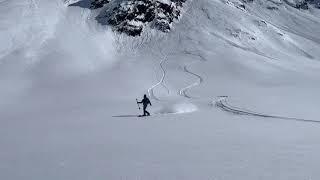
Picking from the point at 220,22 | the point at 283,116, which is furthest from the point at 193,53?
the point at 283,116

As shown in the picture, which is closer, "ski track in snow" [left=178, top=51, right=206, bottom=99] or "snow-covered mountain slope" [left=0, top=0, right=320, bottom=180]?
"snow-covered mountain slope" [left=0, top=0, right=320, bottom=180]

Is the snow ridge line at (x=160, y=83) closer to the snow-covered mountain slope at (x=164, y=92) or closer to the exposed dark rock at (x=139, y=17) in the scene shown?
the snow-covered mountain slope at (x=164, y=92)

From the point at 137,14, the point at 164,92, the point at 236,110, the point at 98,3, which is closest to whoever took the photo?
the point at 236,110

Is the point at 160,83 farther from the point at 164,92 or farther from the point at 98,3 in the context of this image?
the point at 98,3

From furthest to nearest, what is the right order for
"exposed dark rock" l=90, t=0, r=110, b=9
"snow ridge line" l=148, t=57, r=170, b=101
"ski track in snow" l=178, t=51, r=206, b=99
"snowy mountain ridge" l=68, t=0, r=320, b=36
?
"exposed dark rock" l=90, t=0, r=110, b=9 < "snowy mountain ridge" l=68, t=0, r=320, b=36 < "ski track in snow" l=178, t=51, r=206, b=99 < "snow ridge line" l=148, t=57, r=170, b=101

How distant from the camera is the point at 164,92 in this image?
3866 cm

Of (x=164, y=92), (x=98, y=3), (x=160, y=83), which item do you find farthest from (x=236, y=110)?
(x=98, y=3)

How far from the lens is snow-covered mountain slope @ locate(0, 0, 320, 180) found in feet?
48.0

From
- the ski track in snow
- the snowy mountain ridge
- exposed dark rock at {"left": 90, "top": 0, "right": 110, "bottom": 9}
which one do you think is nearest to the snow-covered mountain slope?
the ski track in snow

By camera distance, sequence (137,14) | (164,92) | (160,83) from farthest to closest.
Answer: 1. (137,14)
2. (160,83)
3. (164,92)

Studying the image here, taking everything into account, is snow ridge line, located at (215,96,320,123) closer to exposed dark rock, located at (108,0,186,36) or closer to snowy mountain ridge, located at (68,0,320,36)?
exposed dark rock, located at (108,0,186,36)

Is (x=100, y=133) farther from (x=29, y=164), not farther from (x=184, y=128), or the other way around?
(x=29, y=164)

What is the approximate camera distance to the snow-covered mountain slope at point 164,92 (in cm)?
1463

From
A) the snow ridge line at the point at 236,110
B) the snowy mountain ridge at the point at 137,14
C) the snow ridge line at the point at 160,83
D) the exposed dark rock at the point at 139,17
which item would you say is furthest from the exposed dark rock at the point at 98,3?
the snow ridge line at the point at 236,110
